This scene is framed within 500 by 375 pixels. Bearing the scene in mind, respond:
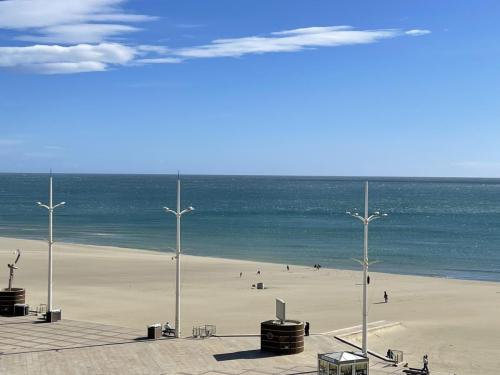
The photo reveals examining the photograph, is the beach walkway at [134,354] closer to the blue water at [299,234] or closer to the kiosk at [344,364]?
the kiosk at [344,364]

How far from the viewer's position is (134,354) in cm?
2500

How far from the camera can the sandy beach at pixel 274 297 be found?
1249 inches

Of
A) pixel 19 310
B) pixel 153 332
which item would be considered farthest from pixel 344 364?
pixel 19 310

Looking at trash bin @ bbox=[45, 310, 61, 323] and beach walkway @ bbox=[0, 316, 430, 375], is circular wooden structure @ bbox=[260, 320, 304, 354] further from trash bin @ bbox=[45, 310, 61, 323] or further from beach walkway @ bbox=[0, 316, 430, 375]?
trash bin @ bbox=[45, 310, 61, 323]

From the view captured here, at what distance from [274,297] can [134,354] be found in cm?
1997

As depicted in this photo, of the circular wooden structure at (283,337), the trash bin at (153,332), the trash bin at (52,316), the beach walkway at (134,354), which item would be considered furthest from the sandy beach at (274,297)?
the circular wooden structure at (283,337)

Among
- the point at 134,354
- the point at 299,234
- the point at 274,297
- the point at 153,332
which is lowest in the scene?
the point at 274,297

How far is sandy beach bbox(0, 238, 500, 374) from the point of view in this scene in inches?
1249

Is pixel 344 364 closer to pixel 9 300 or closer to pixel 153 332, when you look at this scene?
pixel 153 332

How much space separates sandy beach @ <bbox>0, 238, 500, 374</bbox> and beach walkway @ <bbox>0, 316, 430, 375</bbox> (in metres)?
3.77

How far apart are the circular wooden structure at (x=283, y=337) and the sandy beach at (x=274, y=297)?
4.87 meters

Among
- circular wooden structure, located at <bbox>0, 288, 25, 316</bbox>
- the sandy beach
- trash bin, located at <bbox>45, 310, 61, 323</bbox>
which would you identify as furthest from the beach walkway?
the sandy beach

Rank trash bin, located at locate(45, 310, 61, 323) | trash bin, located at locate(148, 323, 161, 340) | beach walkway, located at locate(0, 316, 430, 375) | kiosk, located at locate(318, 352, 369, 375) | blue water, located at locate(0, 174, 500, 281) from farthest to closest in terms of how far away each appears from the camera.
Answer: blue water, located at locate(0, 174, 500, 281) → trash bin, located at locate(45, 310, 61, 323) → trash bin, located at locate(148, 323, 161, 340) → beach walkway, located at locate(0, 316, 430, 375) → kiosk, located at locate(318, 352, 369, 375)

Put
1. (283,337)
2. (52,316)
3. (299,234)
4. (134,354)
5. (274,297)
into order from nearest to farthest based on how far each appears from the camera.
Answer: (134,354) < (283,337) < (52,316) < (274,297) < (299,234)
